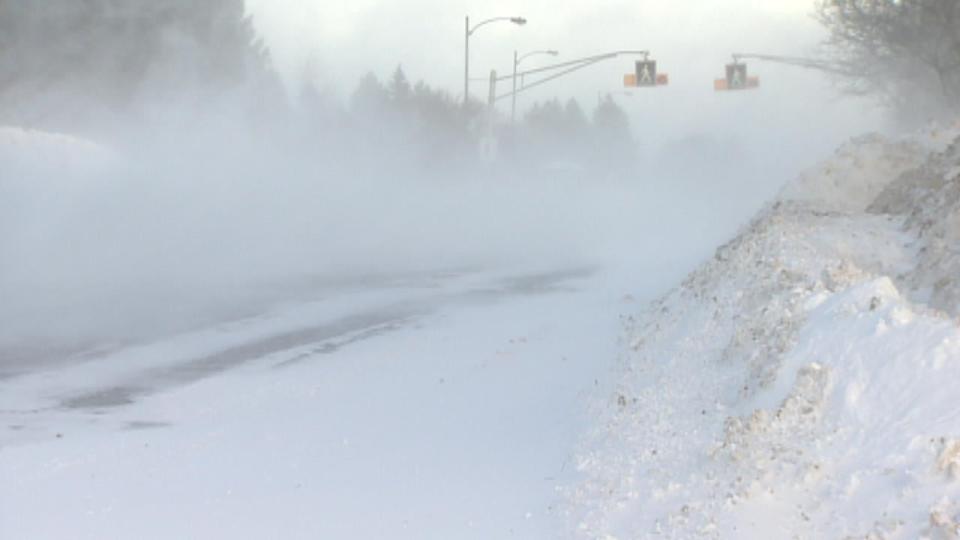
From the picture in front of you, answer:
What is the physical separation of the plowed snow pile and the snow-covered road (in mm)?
468

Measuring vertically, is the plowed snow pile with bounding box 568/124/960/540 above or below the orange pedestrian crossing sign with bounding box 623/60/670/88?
below

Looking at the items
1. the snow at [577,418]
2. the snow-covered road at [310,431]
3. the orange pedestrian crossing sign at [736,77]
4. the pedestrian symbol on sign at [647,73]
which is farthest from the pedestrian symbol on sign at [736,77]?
the snow at [577,418]

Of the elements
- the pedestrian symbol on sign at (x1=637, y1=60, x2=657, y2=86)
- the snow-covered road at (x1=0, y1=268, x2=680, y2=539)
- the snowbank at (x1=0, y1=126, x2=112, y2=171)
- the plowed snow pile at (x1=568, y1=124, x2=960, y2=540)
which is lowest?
the snow-covered road at (x1=0, y1=268, x2=680, y2=539)

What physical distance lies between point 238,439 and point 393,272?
53.1ft

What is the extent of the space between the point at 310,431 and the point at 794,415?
377 cm

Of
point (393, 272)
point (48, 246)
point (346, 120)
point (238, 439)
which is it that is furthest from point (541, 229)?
point (238, 439)

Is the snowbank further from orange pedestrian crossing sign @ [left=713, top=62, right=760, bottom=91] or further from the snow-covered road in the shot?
orange pedestrian crossing sign @ [left=713, top=62, right=760, bottom=91]

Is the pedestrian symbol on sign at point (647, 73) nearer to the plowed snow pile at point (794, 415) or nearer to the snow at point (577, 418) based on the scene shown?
the snow at point (577, 418)

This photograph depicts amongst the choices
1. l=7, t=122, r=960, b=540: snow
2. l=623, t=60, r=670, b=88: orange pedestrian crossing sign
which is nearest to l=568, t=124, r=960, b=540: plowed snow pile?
l=7, t=122, r=960, b=540: snow

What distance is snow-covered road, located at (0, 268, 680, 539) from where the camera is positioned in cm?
720

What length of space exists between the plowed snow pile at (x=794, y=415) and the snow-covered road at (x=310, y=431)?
0.47 metres

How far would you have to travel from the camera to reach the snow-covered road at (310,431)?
720 cm

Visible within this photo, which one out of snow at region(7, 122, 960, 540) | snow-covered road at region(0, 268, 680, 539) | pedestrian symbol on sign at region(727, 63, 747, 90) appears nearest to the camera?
snow at region(7, 122, 960, 540)

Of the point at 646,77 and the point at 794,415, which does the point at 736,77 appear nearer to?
the point at 646,77
